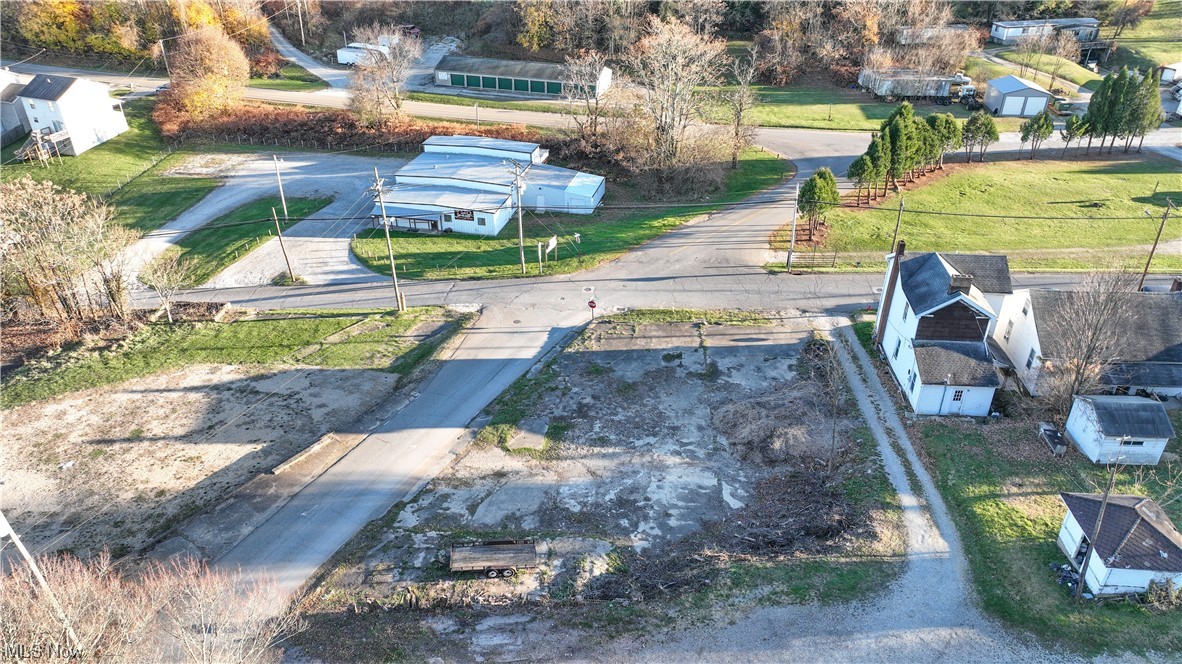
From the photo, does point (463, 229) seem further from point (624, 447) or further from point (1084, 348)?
point (1084, 348)

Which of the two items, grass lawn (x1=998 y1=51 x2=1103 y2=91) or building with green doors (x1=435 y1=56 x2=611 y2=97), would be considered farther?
grass lawn (x1=998 y1=51 x2=1103 y2=91)

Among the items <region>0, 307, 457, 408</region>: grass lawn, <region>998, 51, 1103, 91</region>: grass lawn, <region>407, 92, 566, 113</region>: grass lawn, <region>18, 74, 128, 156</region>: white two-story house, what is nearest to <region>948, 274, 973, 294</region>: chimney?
<region>0, 307, 457, 408</region>: grass lawn

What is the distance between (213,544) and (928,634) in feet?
83.9

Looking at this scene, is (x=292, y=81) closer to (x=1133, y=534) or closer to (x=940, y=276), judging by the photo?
(x=940, y=276)

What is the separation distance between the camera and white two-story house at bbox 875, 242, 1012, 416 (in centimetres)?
3400

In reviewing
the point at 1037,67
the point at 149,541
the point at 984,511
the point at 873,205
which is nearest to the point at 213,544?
the point at 149,541

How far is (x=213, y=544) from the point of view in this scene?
2784cm

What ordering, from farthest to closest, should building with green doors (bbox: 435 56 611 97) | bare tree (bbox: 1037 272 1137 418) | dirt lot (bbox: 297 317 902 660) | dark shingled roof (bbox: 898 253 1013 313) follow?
building with green doors (bbox: 435 56 611 97), dark shingled roof (bbox: 898 253 1013 313), bare tree (bbox: 1037 272 1137 418), dirt lot (bbox: 297 317 902 660)

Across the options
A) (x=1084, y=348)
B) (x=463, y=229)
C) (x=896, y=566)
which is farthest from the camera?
(x=463, y=229)

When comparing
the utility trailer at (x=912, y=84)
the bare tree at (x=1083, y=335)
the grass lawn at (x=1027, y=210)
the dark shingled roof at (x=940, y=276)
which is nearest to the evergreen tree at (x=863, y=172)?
the grass lawn at (x=1027, y=210)

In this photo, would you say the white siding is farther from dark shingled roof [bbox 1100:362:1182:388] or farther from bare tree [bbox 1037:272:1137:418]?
dark shingled roof [bbox 1100:362:1182:388]

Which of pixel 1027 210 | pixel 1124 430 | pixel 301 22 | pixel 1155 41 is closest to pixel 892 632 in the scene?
pixel 1124 430

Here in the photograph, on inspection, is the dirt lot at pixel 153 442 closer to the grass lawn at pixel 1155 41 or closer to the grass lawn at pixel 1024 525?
the grass lawn at pixel 1024 525

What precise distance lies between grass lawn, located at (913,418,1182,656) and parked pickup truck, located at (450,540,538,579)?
15.6 metres
